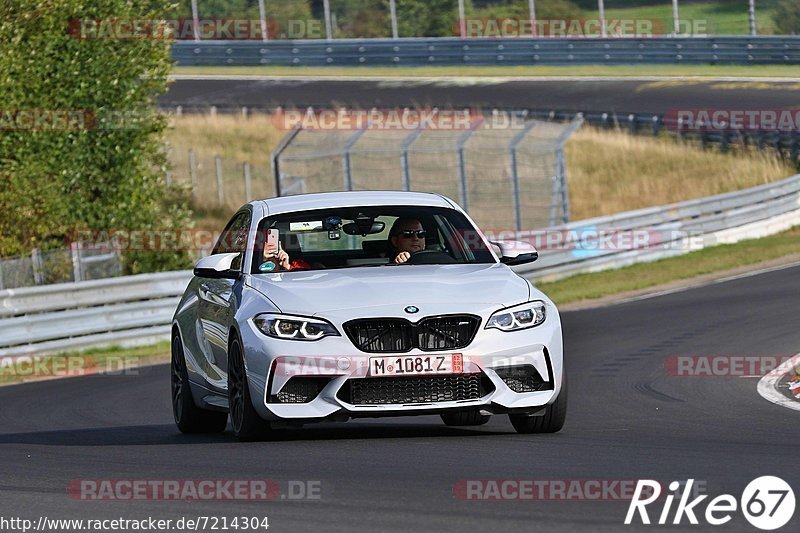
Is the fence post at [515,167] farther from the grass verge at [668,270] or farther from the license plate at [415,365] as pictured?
the license plate at [415,365]

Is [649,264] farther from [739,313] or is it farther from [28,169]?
[28,169]

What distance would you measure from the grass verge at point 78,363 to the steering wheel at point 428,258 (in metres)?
9.18

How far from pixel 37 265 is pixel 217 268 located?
1301cm

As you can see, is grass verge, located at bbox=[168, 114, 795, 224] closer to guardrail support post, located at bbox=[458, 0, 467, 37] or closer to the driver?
guardrail support post, located at bbox=[458, 0, 467, 37]

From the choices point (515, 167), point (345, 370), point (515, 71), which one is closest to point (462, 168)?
point (515, 167)

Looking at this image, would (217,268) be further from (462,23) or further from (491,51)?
(462,23)

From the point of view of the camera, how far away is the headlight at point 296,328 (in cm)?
906

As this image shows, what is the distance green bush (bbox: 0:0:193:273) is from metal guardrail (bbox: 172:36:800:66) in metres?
22.7

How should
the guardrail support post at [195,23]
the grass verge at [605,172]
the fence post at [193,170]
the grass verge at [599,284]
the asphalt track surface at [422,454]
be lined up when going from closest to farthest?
1. the asphalt track surface at [422,454]
2. the grass verge at [599,284]
3. the grass verge at [605,172]
4. the fence post at [193,170]
5. the guardrail support post at [195,23]

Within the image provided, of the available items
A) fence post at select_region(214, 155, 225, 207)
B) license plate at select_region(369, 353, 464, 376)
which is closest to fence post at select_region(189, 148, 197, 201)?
fence post at select_region(214, 155, 225, 207)

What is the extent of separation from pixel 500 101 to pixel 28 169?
888 inches

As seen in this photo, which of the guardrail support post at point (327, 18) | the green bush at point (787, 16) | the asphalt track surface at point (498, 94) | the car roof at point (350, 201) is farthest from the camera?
the guardrail support post at point (327, 18)

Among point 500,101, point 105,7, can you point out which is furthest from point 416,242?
point 500,101

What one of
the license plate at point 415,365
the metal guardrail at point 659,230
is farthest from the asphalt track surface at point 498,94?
the license plate at point 415,365
